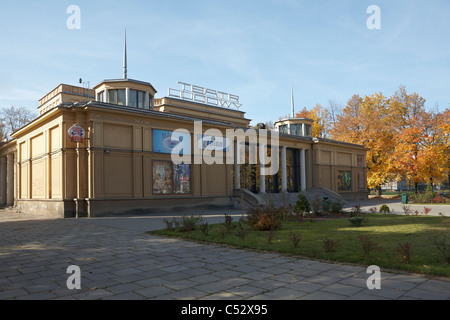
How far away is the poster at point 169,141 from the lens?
77.8 feet

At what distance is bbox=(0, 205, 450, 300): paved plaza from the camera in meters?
5.24

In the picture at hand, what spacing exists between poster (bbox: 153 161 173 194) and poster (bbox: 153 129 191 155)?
0.97 metres

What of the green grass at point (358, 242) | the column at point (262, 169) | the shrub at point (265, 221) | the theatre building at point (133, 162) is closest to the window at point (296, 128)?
the theatre building at point (133, 162)

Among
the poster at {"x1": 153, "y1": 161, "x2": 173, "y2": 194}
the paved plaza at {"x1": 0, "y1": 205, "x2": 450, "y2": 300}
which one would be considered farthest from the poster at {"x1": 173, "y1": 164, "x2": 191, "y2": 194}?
the paved plaza at {"x1": 0, "y1": 205, "x2": 450, "y2": 300}

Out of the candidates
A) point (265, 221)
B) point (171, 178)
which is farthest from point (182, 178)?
point (265, 221)

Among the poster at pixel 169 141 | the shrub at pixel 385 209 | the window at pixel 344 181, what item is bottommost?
the shrub at pixel 385 209

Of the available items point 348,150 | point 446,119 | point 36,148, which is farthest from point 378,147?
point 36,148

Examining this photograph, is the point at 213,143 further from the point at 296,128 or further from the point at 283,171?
the point at 296,128

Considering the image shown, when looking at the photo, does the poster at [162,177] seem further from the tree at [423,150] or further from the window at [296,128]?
the tree at [423,150]

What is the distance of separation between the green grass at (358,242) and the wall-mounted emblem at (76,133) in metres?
9.93

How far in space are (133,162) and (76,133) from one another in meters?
4.04

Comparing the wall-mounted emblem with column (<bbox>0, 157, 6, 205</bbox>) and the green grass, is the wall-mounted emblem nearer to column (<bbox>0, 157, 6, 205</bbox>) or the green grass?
the green grass

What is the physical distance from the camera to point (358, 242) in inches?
364

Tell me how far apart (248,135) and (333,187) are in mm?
13529
